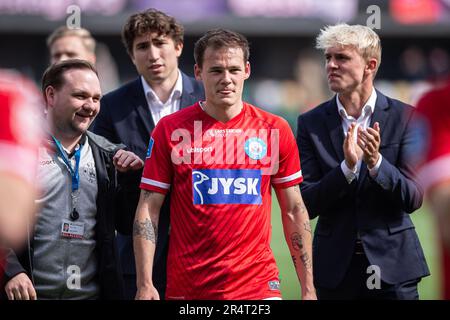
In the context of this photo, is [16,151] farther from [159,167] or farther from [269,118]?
[269,118]

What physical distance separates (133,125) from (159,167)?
92 cm

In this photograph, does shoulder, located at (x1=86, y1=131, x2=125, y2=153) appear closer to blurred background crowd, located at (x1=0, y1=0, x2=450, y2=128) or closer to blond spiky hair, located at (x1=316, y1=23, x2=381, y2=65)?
blond spiky hair, located at (x1=316, y1=23, x2=381, y2=65)

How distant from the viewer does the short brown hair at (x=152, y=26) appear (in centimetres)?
530

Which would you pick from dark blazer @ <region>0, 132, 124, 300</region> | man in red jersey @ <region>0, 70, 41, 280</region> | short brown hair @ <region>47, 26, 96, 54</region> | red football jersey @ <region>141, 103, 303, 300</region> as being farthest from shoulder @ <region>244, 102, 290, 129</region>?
short brown hair @ <region>47, 26, 96, 54</region>

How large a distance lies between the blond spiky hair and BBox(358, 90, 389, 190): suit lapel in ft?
0.81

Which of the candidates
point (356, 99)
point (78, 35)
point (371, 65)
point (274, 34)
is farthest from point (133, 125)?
point (274, 34)

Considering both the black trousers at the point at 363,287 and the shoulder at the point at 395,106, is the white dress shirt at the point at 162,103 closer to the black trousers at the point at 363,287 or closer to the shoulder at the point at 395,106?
the shoulder at the point at 395,106

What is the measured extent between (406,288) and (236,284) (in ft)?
3.65

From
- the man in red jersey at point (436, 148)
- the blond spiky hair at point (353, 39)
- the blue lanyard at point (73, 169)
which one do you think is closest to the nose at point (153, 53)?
the blond spiky hair at point (353, 39)

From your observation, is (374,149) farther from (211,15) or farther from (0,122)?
(211,15)

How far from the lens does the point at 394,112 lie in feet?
16.3

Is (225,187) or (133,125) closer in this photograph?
(225,187)

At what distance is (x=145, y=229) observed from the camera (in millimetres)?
4266
